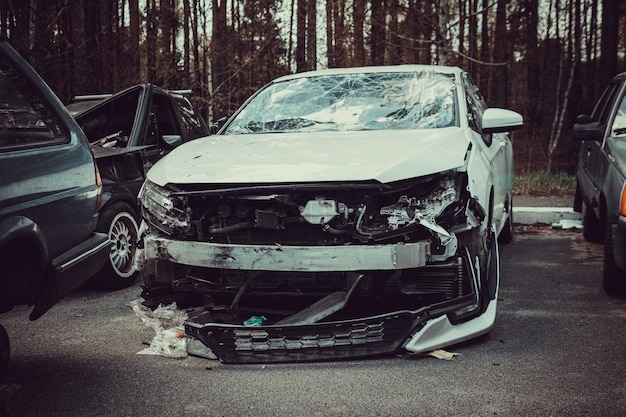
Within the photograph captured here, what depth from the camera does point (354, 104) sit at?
530 cm

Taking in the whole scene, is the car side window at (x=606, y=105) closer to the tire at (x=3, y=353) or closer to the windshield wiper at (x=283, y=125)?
the windshield wiper at (x=283, y=125)

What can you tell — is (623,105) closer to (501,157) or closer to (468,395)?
(501,157)

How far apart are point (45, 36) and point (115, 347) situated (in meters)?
7.72

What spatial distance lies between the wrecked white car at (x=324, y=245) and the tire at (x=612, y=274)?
1.21 m

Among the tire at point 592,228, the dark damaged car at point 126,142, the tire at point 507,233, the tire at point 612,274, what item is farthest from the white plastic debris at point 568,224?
the dark damaged car at point 126,142

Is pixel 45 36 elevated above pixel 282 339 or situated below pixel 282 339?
above

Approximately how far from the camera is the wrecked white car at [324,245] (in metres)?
3.77

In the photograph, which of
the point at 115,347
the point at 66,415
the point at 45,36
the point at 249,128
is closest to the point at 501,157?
the point at 249,128

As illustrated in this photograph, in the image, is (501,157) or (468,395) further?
(501,157)

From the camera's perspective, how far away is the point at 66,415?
10.2 ft

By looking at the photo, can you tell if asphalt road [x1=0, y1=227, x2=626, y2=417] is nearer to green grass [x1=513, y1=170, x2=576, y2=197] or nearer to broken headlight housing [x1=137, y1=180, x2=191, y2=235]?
broken headlight housing [x1=137, y1=180, x2=191, y2=235]

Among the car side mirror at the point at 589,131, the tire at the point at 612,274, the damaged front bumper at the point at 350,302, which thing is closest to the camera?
the damaged front bumper at the point at 350,302

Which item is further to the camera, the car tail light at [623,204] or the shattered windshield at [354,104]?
the shattered windshield at [354,104]

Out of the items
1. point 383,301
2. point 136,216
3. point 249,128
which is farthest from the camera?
point 136,216
